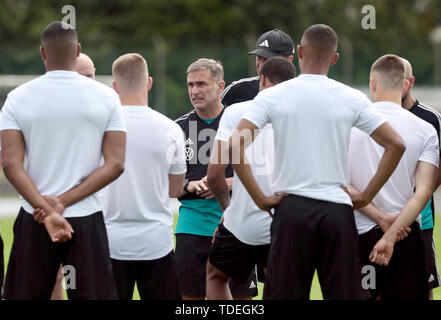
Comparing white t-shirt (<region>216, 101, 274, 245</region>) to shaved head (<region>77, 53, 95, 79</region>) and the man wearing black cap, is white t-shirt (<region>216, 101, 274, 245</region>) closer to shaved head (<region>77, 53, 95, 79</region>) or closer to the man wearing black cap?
the man wearing black cap

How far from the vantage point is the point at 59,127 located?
4867mm

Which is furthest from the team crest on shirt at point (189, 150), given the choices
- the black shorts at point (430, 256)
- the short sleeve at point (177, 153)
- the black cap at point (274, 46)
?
the black shorts at point (430, 256)

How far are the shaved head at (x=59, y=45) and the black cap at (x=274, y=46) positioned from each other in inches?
91.4

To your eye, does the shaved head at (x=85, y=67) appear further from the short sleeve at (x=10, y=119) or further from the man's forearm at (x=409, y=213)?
the man's forearm at (x=409, y=213)

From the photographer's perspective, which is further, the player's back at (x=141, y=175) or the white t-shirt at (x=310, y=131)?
the player's back at (x=141, y=175)

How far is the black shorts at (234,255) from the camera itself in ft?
19.6

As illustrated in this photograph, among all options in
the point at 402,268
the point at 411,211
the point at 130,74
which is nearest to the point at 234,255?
the point at 402,268

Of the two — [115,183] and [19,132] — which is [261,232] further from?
[19,132]

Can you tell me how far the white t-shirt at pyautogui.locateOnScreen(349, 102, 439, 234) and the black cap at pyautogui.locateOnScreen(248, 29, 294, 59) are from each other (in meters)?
1.51

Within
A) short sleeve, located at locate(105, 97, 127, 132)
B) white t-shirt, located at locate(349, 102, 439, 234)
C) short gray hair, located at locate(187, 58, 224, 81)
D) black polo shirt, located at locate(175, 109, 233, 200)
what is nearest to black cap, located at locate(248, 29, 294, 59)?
short gray hair, located at locate(187, 58, 224, 81)

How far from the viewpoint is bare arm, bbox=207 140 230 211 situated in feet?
18.2

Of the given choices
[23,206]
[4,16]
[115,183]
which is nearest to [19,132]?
[23,206]

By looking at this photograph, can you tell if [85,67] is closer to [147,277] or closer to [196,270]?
[196,270]
